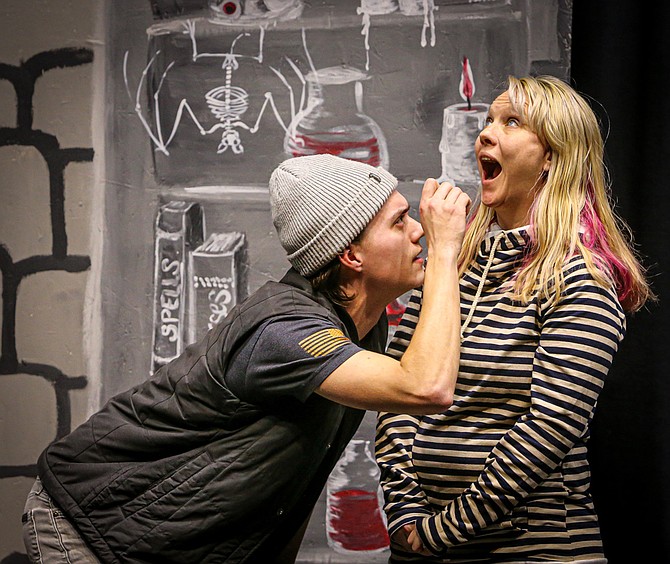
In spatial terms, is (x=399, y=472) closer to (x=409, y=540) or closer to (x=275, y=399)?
(x=409, y=540)

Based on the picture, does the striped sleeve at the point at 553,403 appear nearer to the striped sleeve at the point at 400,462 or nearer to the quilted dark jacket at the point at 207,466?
the striped sleeve at the point at 400,462

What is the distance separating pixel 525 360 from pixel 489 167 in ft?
1.42

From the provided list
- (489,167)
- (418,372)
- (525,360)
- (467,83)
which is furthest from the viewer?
(467,83)

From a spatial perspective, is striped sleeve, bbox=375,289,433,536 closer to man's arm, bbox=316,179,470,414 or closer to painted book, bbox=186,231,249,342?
man's arm, bbox=316,179,470,414

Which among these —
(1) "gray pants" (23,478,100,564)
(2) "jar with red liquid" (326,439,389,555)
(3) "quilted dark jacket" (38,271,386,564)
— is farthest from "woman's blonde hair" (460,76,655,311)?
(2) "jar with red liquid" (326,439,389,555)

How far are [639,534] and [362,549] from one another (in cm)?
80

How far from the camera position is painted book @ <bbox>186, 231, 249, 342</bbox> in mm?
2471

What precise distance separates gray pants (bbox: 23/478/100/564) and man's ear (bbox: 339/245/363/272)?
725 millimetres


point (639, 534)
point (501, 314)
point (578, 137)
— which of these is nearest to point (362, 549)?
point (639, 534)

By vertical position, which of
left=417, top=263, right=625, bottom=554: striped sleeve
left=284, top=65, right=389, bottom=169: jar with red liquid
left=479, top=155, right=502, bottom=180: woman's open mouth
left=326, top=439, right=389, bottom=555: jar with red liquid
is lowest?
left=326, top=439, right=389, bottom=555: jar with red liquid

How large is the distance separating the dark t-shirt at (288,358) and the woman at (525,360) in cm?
29

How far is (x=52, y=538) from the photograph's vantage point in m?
1.52

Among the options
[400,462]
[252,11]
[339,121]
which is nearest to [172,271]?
[339,121]

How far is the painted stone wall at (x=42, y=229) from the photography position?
2.49 metres
